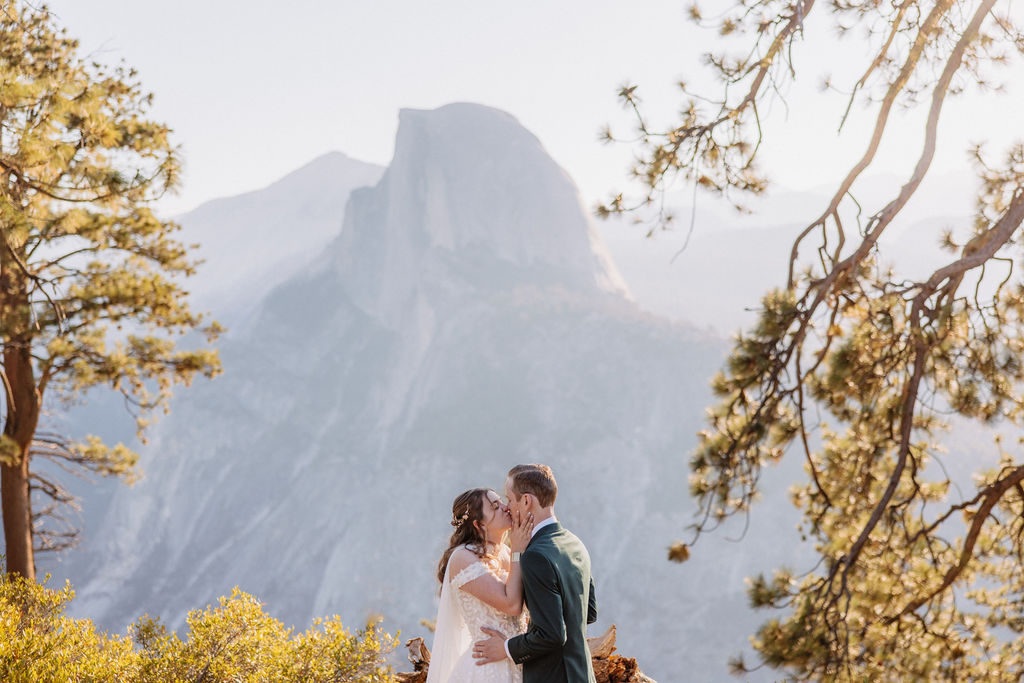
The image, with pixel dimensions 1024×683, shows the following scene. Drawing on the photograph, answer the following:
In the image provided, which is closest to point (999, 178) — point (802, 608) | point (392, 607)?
point (802, 608)

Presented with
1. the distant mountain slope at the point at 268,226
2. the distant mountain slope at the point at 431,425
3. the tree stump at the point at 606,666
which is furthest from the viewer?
the distant mountain slope at the point at 268,226

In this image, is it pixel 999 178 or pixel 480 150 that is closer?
pixel 999 178

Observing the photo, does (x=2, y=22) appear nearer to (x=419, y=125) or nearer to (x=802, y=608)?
(x=802, y=608)

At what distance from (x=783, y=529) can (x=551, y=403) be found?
20.9m

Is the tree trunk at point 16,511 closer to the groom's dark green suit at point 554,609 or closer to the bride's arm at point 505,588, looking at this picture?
the bride's arm at point 505,588

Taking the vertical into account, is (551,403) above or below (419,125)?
below

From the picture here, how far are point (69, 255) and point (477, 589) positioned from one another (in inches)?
289

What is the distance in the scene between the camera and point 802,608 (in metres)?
4.89

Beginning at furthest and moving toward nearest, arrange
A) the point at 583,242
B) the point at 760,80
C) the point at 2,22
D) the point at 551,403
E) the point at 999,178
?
the point at 583,242 < the point at 551,403 < the point at 2,22 < the point at 999,178 < the point at 760,80

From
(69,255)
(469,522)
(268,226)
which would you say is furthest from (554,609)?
(268,226)

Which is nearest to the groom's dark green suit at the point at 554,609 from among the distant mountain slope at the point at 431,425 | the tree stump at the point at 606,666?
the tree stump at the point at 606,666

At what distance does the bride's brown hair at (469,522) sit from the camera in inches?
125

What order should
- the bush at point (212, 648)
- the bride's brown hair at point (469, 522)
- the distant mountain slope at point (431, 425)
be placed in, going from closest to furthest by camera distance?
the bride's brown hair at point (469, 522), the bush at point (212, 648), the distant mountain slope at point (431, 425)

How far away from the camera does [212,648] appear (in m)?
4.40
